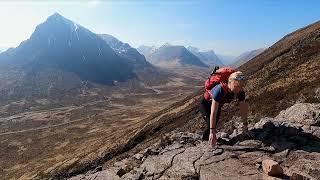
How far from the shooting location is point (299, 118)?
16.9 m

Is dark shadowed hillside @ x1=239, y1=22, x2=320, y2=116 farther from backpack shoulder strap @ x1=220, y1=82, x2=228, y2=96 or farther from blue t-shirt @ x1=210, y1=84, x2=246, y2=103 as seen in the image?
backpack shoulder strap @ x1=220, y1=82, x2=228, y2=96

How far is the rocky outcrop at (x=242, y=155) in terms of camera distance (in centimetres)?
1259

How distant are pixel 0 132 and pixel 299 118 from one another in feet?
451

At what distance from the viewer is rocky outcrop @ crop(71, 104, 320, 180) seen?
12.6 meters

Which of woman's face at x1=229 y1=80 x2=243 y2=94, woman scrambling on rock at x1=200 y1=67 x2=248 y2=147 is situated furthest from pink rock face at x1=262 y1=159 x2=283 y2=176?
woman's face at x1=229 y1=80 x2=243 y2=94

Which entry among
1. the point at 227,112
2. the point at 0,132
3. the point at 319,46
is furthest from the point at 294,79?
the point at 0,132

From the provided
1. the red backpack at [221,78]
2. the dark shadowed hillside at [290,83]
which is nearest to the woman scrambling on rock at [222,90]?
the red backpack at [221,78]

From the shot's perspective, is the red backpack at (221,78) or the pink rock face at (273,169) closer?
the pink rock face at (273,169)

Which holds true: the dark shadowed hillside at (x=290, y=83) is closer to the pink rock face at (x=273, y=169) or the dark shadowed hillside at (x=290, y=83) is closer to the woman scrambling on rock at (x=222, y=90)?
the woman scrambling on rock at (x=222, y=90)

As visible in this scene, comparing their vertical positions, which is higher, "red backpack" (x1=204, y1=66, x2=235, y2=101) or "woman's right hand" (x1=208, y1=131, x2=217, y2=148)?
"red backpack" (x1=204, y1=66, x2=235, y2=101)

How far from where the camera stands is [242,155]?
1380cm

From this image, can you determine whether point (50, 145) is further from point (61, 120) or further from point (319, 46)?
point (319, 46)

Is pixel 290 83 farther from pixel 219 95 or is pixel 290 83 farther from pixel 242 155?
pixel 219 95

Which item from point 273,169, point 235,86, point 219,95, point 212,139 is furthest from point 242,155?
point 235,86
